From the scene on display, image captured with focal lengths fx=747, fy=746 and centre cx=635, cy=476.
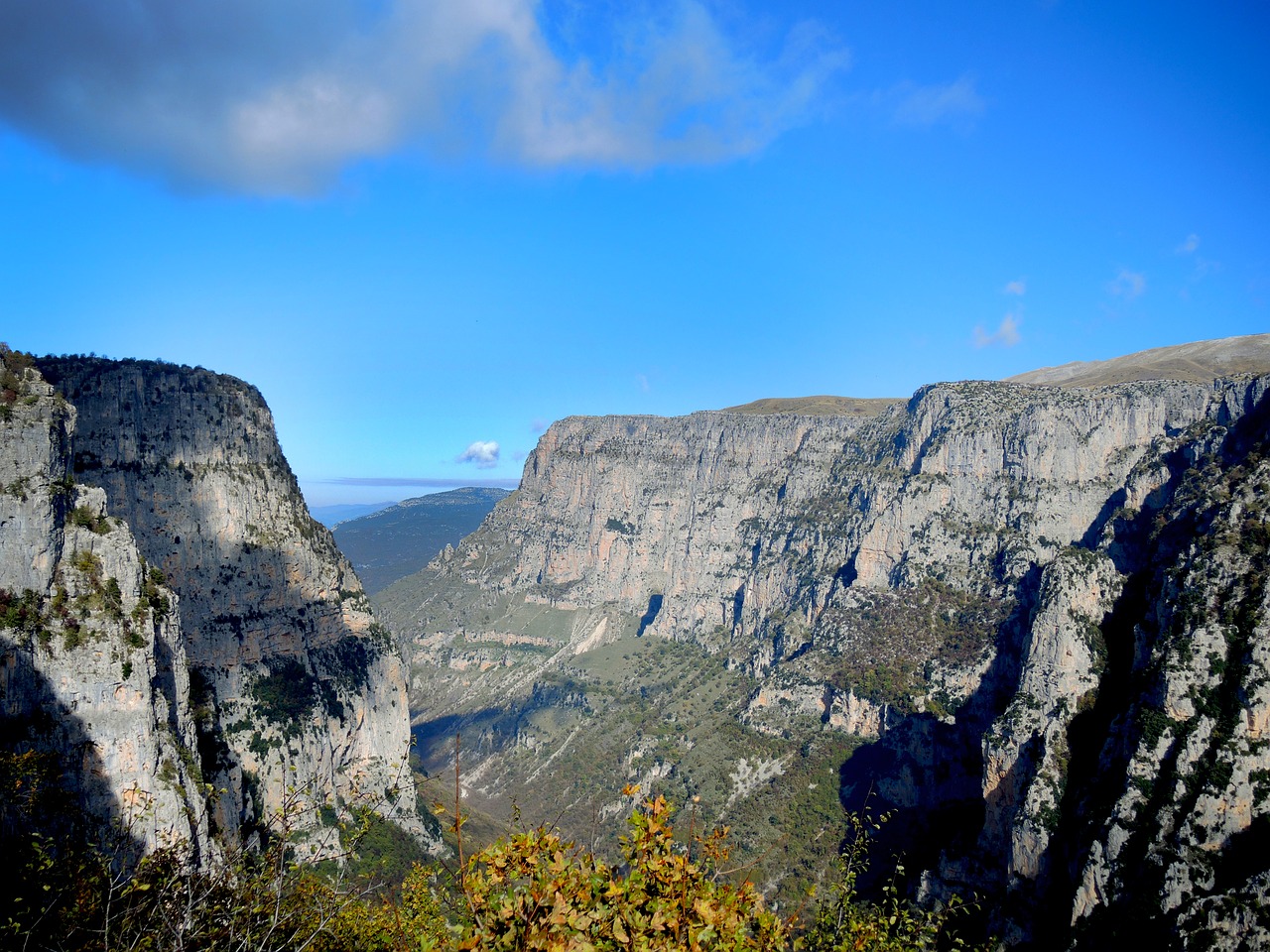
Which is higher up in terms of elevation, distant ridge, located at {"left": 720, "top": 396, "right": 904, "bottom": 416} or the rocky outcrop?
Result: distant ridge, located at {"left": 720, "top": 396, "right": 904, "bottom": 416}

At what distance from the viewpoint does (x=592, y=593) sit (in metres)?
156

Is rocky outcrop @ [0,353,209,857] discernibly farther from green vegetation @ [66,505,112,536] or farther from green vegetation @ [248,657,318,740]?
green vegetation @ [248,657,318,740]

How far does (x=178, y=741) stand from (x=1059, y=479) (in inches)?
4101

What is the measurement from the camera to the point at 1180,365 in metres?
133

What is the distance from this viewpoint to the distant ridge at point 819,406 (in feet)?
552

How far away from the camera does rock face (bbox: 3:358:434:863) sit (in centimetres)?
4944

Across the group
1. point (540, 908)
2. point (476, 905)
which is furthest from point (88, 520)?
point (540, 908)

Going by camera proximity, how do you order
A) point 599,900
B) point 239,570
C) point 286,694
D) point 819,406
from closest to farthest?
point 599,900 < point 239,570 < point 286,694 < point 819,406

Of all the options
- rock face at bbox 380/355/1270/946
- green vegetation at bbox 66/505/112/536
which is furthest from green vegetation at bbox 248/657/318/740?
rock face at bbox 380/355/1270/946

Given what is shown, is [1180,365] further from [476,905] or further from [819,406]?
[476,905]

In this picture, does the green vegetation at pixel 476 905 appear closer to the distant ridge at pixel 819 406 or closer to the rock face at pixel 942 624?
the rock face at pixel 942 624

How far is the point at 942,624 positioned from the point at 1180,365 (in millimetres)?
79680

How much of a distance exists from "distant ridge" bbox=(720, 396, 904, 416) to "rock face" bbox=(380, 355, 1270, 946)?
955 inches

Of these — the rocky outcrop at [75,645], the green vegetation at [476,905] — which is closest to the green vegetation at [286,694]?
the rocky outcrop at [75,645]
